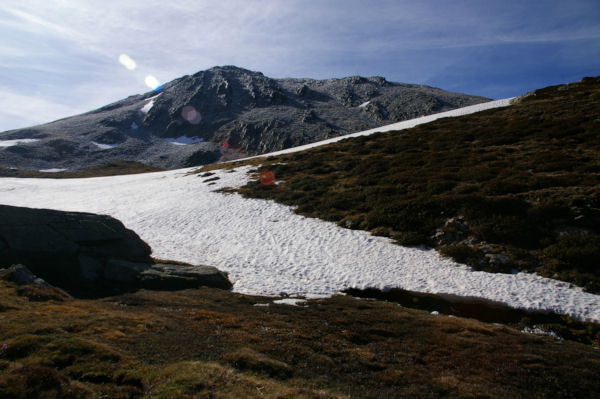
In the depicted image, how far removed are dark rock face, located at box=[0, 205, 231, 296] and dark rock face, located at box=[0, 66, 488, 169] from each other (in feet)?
358

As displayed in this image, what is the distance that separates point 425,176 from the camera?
1040 inches

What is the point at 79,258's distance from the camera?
1473cm

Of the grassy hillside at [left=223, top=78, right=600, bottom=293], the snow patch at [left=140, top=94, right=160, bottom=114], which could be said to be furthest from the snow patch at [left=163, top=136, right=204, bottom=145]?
the grassy hillside at [left=223, top=78, right=600, bottom=293]

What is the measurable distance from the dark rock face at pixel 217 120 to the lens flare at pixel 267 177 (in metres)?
83.3

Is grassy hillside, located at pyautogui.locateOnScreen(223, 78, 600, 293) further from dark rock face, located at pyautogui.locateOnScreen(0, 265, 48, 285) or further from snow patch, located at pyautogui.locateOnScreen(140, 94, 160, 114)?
snow patch, located at pyautogui.locateOnScreen(140, 94, 160, 114)

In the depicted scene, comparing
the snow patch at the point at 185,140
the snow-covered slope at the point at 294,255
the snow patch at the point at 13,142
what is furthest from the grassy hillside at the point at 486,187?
the snow patch at the point at 13,142

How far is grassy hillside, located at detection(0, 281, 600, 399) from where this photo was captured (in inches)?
233

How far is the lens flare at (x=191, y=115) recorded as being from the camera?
16439 centimetres

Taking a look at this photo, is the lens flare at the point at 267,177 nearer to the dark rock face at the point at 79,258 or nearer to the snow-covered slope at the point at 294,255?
the snow-covered slope at the point at 294,255

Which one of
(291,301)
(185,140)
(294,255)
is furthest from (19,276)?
(185,140)

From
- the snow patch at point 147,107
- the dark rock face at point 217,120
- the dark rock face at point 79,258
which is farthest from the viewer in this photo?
the snow patch at point 147,107

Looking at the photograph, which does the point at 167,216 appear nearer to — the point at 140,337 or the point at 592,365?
the point at 140,337

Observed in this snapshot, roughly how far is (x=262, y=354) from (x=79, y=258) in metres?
11.9

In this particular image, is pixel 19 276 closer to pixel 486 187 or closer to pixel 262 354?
pixel 262 354
